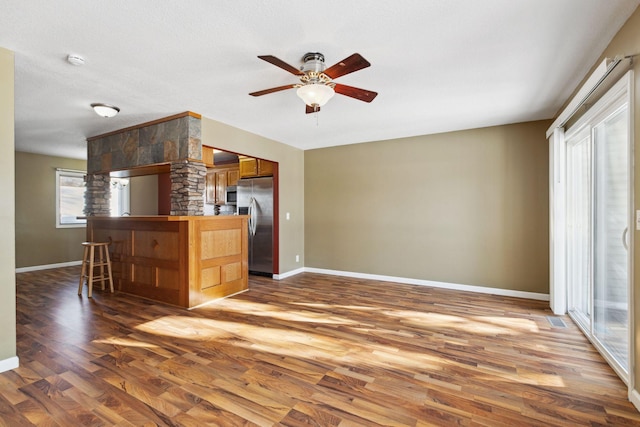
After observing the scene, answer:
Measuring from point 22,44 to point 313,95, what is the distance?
6.77 ft

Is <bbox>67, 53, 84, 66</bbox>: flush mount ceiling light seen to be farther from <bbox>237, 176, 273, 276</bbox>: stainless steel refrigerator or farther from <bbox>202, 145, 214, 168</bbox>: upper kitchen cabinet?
<bbox>237, 176, 273, 276</bbox>: stainless steel refrigerator

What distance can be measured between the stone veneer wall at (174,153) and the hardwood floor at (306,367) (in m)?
1.35

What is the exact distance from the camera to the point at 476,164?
14.6ft

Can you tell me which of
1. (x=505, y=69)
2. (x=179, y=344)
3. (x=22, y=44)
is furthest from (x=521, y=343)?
(x=22, y=44)

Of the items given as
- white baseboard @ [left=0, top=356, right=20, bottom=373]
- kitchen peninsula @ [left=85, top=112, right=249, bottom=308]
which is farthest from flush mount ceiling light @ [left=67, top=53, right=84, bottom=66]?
white baseboard @ [left=0, top=356, right=20, bottom=373]

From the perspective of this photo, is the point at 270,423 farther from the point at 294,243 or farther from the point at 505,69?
the point at 294,243

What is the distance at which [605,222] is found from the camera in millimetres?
2594

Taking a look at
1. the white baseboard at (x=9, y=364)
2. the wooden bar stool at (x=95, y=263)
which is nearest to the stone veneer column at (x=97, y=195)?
the wooden bar stool at (x=95, y=263)

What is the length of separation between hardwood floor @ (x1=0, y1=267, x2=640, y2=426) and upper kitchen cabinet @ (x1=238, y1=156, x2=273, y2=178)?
250cm

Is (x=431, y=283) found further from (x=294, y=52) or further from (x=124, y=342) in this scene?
(x=124, y=342)

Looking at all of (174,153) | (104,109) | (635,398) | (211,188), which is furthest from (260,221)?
(635,398)

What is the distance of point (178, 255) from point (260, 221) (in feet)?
6.25

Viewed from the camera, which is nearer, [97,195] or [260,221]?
[97,195]

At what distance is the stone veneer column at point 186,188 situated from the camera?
12.3 feet
